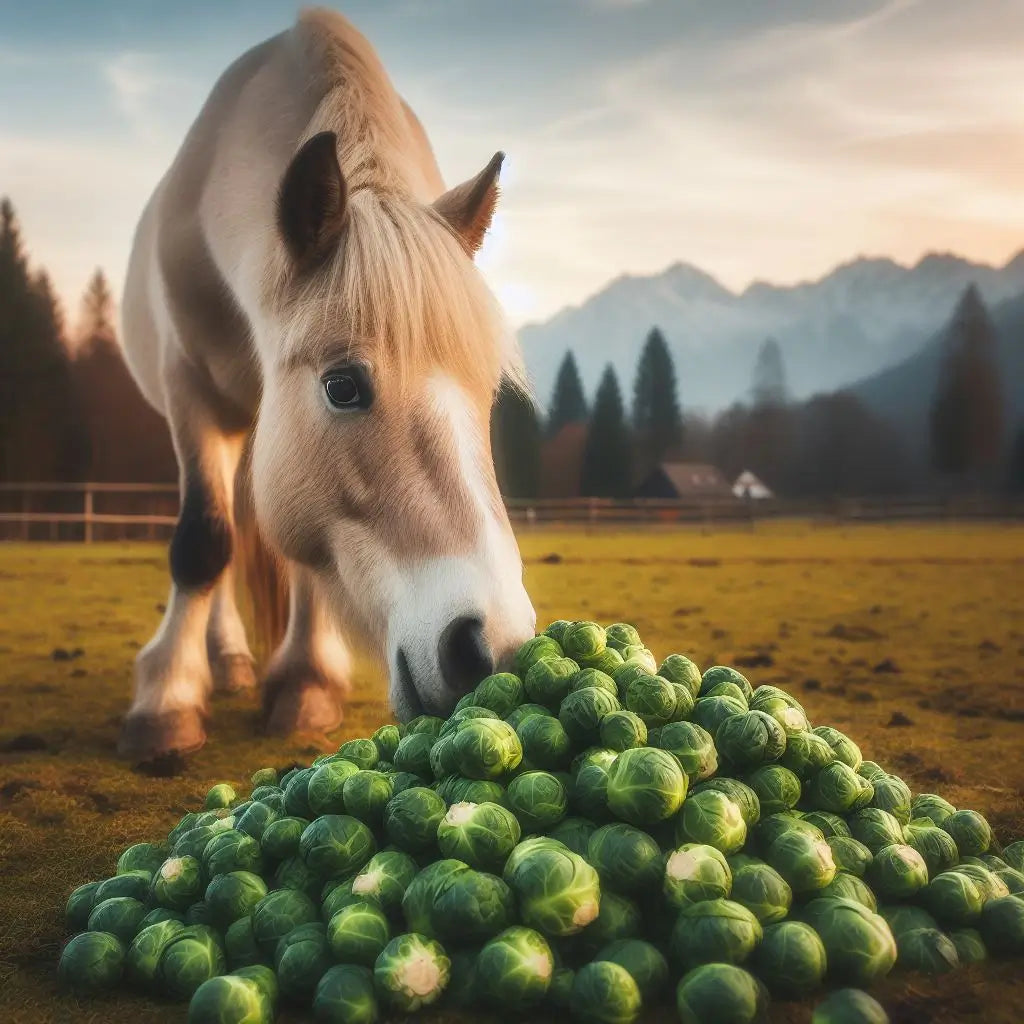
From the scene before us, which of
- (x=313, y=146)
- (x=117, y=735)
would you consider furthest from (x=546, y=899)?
(x=117, y=735)

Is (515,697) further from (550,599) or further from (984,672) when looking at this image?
(550,599)

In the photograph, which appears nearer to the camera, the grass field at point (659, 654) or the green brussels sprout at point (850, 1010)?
the green brussels sprout at point (850, 1010)

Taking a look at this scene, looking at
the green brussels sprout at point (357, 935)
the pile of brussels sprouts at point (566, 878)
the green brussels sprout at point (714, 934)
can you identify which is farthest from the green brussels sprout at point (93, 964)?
the green brussels sprout at point (714, 934)

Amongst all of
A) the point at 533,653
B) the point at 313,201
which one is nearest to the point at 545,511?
the point at 313,201

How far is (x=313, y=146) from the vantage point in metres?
3.32

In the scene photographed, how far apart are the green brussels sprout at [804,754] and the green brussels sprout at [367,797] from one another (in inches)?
43.0

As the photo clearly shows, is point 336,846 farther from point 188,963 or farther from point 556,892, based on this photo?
point 556,892

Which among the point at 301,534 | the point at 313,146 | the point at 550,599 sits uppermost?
the point at 313,146

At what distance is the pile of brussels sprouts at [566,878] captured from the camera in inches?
77.1

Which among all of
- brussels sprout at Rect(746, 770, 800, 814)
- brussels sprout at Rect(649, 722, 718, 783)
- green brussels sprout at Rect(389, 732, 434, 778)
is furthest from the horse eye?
brussels sprout at Rect(746, 770, 800, 814)

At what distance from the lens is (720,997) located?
1831 millimetres

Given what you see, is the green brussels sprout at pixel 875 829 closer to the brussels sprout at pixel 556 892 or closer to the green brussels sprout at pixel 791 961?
the green brussels sprout at pixel 791 961

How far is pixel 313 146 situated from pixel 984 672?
6.07 m

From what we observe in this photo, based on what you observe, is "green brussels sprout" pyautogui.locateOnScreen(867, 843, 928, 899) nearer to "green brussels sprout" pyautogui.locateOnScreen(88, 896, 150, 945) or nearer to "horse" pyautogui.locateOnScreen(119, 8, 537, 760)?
"horse" pyautogui.locateOnScreen(119, 8, 537, 760)
